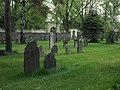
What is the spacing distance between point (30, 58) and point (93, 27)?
101ft

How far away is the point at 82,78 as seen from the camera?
32.9 feet

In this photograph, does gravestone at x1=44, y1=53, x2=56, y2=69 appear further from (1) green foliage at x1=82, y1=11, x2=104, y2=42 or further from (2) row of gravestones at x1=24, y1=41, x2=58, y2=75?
(1) green foliage at x1=82, y1=11, x2=104, y2=42

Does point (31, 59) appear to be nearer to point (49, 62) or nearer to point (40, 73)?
point (40, 73)

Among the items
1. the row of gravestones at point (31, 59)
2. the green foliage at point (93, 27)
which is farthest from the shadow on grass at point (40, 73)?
the green foliage at point (93, 27)

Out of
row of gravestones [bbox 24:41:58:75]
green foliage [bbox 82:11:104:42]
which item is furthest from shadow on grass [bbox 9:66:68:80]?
green foliage [bbox 82:11:104:42]

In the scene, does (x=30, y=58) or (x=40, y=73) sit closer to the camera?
(x=40, y=73)

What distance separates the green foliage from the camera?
42000 millimetres

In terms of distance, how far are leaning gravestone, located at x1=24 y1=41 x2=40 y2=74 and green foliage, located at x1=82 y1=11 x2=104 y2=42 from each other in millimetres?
30553

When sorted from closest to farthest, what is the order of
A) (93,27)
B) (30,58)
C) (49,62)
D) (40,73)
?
(40,73) → (30,58) → (49,62) → (93,27)

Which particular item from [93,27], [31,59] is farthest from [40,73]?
[93,27]

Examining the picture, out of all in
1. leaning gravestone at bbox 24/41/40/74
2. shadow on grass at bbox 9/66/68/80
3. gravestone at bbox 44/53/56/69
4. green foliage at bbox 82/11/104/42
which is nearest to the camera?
shadow on grass at bbox 9/66/68/80

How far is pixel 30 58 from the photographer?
11.6 meters

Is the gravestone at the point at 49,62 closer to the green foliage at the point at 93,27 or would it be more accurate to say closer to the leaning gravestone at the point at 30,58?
the leaning gravestone at the point at 30,58

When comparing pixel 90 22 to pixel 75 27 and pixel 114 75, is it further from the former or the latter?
pixel 75 27
